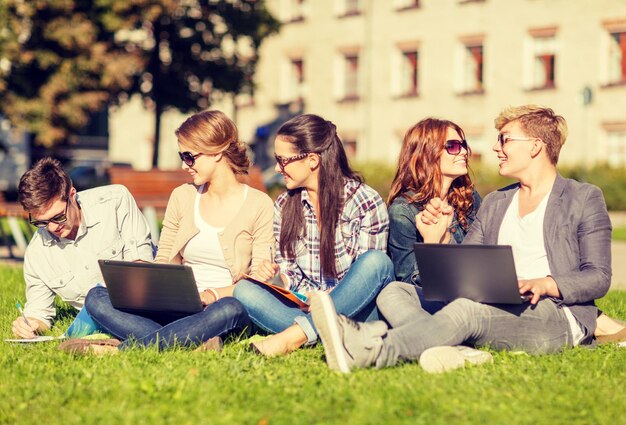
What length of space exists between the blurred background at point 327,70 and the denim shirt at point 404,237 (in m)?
18.3

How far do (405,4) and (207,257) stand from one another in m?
31.8

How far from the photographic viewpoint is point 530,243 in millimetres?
6117

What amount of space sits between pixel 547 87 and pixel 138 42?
41.7 ft

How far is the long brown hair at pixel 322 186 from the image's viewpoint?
21.1 ft

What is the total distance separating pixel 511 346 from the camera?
5938 millimetres

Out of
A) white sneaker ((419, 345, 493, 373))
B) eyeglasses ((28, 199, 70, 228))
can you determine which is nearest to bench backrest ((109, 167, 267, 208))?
eyeglasses ((28, 199, 70, 228))

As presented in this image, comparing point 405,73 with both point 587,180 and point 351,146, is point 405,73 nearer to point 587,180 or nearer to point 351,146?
point 351,146

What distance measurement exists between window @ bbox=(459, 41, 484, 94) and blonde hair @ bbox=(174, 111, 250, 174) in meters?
29.5

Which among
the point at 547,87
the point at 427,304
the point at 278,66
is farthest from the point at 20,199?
the point at 278,66

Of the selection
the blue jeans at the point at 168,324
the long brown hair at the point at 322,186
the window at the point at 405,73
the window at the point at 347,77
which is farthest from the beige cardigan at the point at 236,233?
the window at the point at 347,77

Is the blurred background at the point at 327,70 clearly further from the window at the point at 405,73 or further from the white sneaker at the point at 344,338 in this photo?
the white sneaker at the point at 344,338

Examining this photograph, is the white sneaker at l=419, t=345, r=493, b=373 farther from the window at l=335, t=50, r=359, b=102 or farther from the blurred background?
the window at l=335, t=50, r=359, b=102

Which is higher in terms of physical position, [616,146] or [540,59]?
[540,59]

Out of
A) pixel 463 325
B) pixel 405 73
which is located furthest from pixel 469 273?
pixel 405 73
